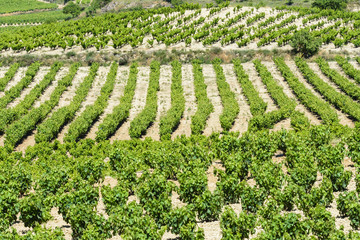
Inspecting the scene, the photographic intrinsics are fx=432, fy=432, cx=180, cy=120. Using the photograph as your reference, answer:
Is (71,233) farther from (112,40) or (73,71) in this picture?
(112,40)

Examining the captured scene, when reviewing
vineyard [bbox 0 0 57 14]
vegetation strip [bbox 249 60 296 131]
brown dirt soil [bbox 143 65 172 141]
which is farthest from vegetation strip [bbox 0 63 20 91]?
vineyard [bbox 0 0 57 14]

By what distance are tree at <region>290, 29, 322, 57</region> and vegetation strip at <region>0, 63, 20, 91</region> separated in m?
33.0

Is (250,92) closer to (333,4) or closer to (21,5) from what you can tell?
(333,4)

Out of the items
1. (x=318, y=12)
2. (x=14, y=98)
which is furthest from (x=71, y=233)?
(x=318, y=12)

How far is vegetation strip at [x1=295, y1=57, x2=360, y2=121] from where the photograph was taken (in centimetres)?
3547

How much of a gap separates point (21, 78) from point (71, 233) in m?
33.8

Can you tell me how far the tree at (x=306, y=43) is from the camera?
2053 inches

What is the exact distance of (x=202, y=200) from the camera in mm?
18562

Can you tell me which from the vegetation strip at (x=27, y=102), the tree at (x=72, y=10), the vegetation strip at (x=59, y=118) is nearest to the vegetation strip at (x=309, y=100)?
the vegetation strip at (x=59, y=118)

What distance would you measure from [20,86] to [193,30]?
26599 millimetres

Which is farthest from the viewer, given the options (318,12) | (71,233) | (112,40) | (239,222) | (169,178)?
(318,12)

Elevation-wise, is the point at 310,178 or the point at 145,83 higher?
the point at 310,178

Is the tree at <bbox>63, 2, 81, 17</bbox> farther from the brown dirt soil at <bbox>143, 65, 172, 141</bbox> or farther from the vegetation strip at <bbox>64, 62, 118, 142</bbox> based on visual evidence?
the vegetation strip at <bbox>64, 62, 118, 142</bbox>

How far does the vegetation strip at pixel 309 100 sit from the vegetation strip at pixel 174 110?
1085cm
